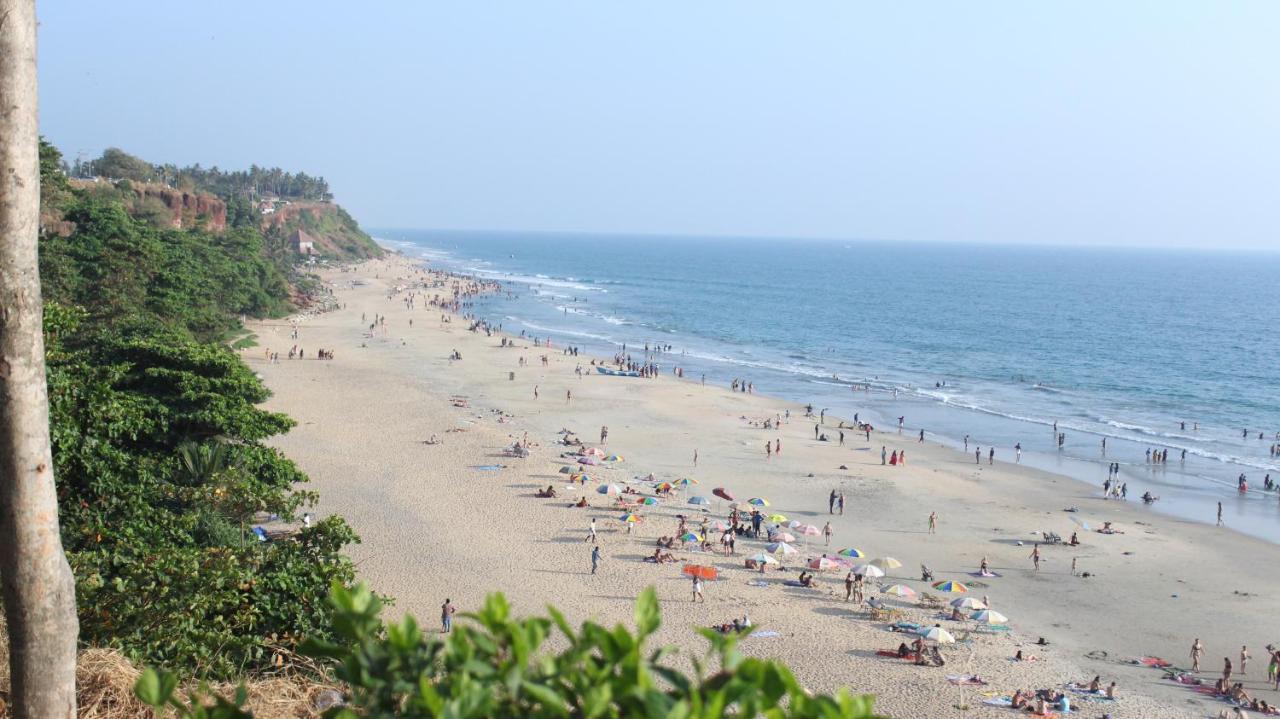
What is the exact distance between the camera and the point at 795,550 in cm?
2580

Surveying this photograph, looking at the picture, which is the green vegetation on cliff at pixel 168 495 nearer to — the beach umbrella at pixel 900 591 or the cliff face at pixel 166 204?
the beach umbrella at pixel 900 591

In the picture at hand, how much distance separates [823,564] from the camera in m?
24.7

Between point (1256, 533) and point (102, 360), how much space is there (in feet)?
110

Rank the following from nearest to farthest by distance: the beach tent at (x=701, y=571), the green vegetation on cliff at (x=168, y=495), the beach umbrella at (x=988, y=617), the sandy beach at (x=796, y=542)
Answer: the green vegetation on cliff at (x=168, y=495), the sandy beach at (x=796, y=542), the beach umbrella at (x=988, y=617), the beach tent at (x=701, y=571)

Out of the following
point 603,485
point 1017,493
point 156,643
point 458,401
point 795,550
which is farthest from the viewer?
point 458,401

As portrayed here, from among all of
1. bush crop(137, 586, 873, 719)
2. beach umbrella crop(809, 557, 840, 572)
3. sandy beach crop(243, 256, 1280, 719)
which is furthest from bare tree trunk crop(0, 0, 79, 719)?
beach umbrella crop(809, 557, 840, 572)

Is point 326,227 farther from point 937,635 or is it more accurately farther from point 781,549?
point 937,635

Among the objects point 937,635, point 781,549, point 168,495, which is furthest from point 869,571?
point 168,495

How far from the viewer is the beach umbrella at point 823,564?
A: 2470 cm

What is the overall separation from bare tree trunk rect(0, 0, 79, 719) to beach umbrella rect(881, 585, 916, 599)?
20545 millimetres

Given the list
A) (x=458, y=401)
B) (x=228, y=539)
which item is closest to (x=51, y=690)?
(x=228, y=539)

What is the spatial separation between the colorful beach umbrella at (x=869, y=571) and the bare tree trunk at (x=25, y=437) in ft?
67.8

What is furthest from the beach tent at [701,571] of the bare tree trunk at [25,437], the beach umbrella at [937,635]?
the bare tree trunk at [25,437]

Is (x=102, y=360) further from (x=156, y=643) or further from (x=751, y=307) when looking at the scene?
(x=751, y=307)
